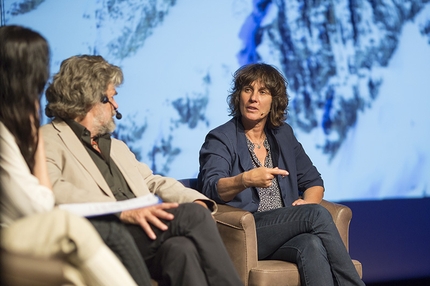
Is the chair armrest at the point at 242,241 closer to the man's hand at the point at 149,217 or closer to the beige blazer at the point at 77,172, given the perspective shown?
the beige blazer at the point at 77,172

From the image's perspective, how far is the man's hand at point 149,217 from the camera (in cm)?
247

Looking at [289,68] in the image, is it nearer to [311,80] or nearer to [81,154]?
[311,80]

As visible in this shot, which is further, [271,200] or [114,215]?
[271,200]

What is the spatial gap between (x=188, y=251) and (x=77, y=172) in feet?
1.90

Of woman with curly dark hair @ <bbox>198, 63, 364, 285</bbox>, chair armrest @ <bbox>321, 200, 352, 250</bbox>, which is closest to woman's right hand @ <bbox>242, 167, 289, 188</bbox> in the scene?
woman with curly dark hair @ <bbox>198, 63, 364, 285</bbox>

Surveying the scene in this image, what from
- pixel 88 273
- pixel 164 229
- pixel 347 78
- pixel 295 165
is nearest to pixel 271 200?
pixel 295 165

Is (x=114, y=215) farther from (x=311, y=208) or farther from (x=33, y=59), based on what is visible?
Answer: (x=311, y=208)

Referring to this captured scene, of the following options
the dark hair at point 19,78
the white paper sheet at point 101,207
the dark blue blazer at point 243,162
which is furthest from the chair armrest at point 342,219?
the dark hair at point 19,78

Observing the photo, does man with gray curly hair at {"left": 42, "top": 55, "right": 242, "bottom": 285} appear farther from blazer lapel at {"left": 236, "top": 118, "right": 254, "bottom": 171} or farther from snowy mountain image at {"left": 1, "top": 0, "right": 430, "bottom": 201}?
snowy mountain image at {"left": 1, "top": 0, "right": 430, "bottom": 201}

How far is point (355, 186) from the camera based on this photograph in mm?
4227

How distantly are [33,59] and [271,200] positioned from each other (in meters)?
1.64

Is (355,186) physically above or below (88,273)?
below

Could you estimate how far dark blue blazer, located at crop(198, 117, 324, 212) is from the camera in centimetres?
318

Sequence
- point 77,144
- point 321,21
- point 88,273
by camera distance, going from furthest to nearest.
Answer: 1. point 321,21
2. point 77,144
3. point 88,273
